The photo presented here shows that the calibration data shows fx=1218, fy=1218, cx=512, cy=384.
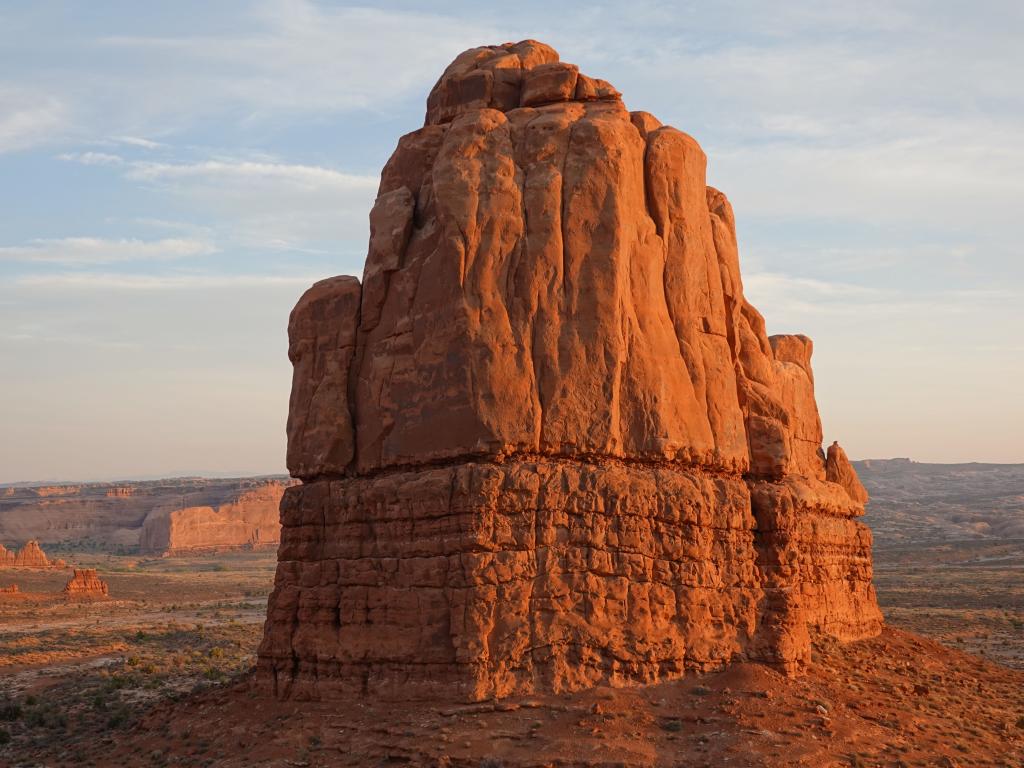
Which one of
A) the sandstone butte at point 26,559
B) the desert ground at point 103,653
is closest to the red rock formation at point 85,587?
the desert ground at point 103,653

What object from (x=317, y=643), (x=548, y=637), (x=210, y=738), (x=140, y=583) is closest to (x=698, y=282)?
Answer: (x=548, y=637)

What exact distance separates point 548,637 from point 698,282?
7292 millimetres

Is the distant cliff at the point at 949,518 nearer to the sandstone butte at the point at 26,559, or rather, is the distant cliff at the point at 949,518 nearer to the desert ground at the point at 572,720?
the sandstone butte at the point at 26,559

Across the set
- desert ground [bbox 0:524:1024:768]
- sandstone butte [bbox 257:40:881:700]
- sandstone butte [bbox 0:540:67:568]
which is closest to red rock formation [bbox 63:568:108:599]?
sandstone butte [bbox 0:540:67:568]

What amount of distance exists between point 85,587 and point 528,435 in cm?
5935

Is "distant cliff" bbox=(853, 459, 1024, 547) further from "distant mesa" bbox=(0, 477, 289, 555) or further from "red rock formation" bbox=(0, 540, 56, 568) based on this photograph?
"red rock formation" bbox=(0, 540, 56, 568)

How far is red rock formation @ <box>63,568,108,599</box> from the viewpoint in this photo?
7062 centimetres

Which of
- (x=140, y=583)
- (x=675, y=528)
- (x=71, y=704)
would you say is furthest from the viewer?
(x=140, y=583)

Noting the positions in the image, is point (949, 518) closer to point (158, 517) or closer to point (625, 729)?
point (158, 517)

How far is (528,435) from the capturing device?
750 inches

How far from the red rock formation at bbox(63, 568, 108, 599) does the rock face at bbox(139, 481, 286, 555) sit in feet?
217

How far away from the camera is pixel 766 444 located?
22.7 m

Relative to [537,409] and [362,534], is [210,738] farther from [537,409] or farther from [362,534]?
[537,409]

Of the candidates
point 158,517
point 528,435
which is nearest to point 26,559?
point 158,517
